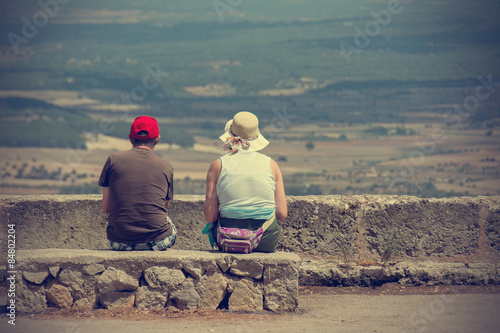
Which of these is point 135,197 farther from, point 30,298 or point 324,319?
point 324,319

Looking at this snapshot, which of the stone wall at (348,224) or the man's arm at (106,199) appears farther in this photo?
the stone wall at (348,224)

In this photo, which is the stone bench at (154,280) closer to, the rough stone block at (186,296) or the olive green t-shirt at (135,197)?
the rough stone block at (186,296)

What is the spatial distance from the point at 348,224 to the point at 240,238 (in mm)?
1470

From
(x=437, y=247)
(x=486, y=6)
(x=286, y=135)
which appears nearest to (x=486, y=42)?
(x=486, y=6)

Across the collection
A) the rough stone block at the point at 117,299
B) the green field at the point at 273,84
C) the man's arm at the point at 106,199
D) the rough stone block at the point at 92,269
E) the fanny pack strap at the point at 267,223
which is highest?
the green field at the point at 273,84

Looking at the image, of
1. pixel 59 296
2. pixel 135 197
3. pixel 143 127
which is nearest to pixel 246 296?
pixel 135 197

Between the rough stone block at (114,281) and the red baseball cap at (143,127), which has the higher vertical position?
the red baseball cap at (143,127)

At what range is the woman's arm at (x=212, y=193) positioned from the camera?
224 inches

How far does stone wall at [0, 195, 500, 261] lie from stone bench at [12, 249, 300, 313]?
1.19 meters

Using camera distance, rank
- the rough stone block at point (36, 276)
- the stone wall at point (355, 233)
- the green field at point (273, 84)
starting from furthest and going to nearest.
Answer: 1. the green field at point (273, 84)
2. the stone wall at point (355, 233)
3. the rough stone block at point (36, 276)

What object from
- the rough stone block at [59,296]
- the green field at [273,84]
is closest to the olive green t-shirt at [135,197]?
the rough stone block at [59,296]

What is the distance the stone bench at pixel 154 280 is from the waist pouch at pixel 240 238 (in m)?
0.08

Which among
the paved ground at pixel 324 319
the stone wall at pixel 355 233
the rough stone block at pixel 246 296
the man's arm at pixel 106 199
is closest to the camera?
the paved ground at pixel 324 319

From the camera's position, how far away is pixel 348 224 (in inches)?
267
